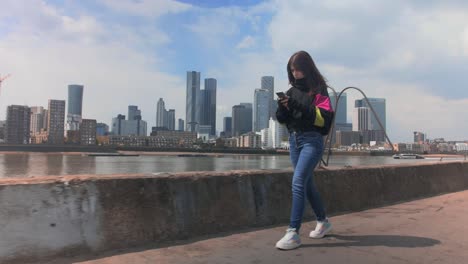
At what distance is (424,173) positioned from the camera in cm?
750

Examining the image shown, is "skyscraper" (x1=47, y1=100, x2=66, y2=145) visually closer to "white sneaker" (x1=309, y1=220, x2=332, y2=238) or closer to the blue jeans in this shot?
"white sneaker" (x1=309, y1=220, x2=332, y2=238)

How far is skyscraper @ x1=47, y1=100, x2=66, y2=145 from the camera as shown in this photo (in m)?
173

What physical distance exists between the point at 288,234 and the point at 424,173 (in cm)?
500

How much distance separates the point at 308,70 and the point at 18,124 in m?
198

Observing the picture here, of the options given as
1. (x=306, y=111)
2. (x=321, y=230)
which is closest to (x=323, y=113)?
(x=306, y=111)

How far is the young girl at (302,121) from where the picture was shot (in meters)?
3.57

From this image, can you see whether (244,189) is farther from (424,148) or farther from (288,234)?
(424,148)

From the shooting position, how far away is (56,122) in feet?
621

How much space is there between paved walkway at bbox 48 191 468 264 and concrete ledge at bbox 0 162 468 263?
0.18 meters

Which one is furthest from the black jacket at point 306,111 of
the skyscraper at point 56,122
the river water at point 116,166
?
the skyscraper at point 56,122

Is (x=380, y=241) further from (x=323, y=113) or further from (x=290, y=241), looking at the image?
(x=323, y=113)

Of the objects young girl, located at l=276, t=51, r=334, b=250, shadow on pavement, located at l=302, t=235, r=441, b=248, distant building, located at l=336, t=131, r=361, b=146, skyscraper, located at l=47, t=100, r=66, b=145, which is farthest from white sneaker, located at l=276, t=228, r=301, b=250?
distant building, located at l=336, t=131, r=361, b=146

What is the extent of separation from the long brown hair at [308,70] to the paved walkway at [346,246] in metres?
1.46

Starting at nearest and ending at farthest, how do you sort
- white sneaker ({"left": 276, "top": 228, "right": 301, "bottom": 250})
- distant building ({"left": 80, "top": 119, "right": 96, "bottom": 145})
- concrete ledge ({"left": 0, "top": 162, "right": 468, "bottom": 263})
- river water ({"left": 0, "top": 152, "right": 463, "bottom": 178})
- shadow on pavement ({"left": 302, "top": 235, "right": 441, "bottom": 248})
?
concrete ledge ({"left": 0, "top": 162, "right": 468, "bottom": 263}), white sneaker ({"left": 276, "top": 228, "right": 301, "bottom": 250}), shadow on pavement ({"left": 302, "top": 235, "right": 441, "bottom": 248}), river water ({"left": 0, "top": 152, "right": 463, "bottom": 178}), distant building ({"left": 80, "top": 119, "right": 96, "bottom": 145})
